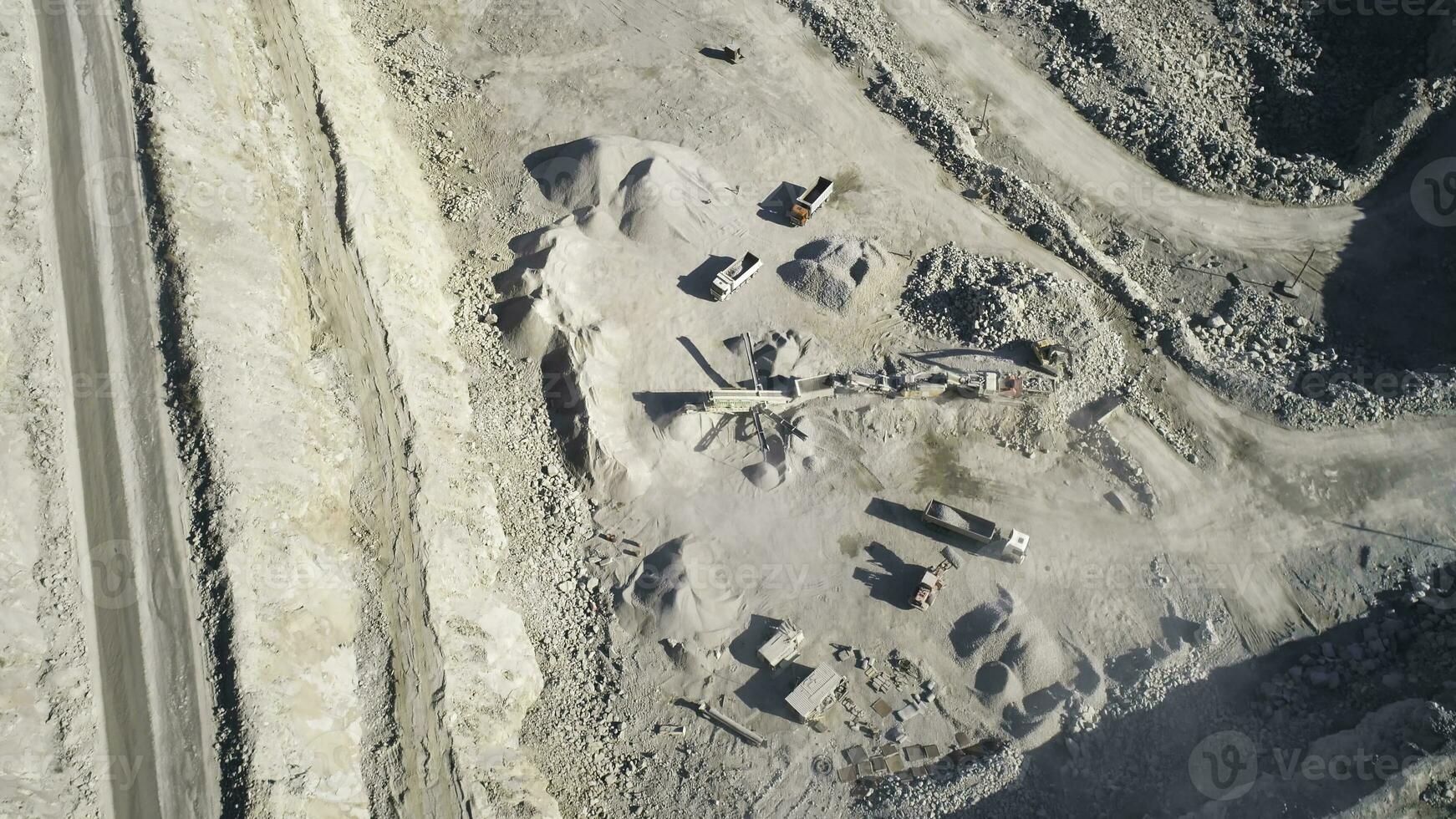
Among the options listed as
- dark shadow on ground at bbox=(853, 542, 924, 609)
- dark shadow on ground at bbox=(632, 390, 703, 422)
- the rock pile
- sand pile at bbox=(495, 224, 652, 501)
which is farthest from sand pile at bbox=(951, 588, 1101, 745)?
sand pile at bbox=(495, 224, 652, 501)

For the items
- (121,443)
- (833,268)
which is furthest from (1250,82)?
(121,443)

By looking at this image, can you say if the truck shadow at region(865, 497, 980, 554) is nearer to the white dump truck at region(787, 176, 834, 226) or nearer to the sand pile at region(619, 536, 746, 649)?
the sand pile at region(619, 536, 746, 649)

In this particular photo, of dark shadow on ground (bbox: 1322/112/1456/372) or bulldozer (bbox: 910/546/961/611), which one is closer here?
bulldozer (bbox: 910/546/961/611)

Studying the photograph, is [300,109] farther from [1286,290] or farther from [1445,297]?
[1445,297]

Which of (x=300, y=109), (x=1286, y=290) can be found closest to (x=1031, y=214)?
(x=1286, y=290)

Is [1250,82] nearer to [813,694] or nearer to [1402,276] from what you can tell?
[1402,276]
